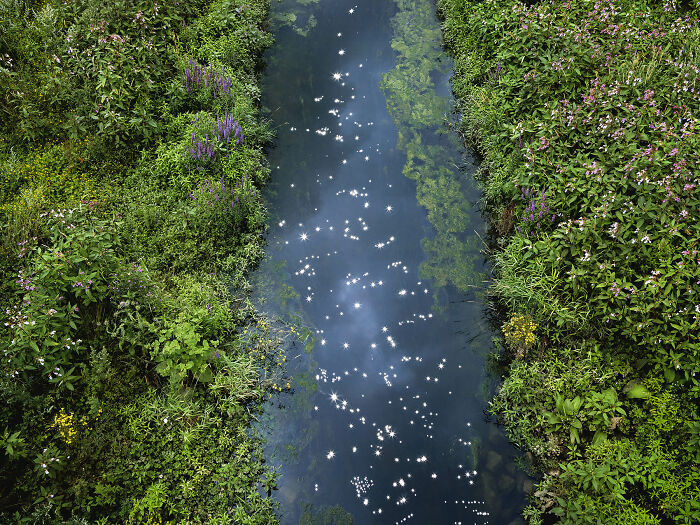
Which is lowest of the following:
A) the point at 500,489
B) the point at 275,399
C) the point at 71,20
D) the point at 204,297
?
the point at 500,489

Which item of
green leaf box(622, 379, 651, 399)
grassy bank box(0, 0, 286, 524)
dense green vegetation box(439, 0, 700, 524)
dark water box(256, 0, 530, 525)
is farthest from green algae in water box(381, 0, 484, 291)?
grassy bank box(0, 0, 286, 524)

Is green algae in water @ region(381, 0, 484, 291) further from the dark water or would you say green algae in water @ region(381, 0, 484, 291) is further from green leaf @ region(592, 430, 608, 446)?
green leaf @ region(592, 430, 608, 446)

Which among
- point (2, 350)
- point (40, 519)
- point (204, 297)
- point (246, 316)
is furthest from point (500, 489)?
point (2, 350)

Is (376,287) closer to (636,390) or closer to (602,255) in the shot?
(602,255)

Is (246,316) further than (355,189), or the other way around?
(355,189)

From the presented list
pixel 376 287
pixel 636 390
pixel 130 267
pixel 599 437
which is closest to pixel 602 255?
pixel 636 390

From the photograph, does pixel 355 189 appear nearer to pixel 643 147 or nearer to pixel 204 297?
pixel 204 297

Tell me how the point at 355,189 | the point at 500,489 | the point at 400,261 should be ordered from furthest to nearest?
the point at 355,189, the point at 400,261, the point at 500,489
